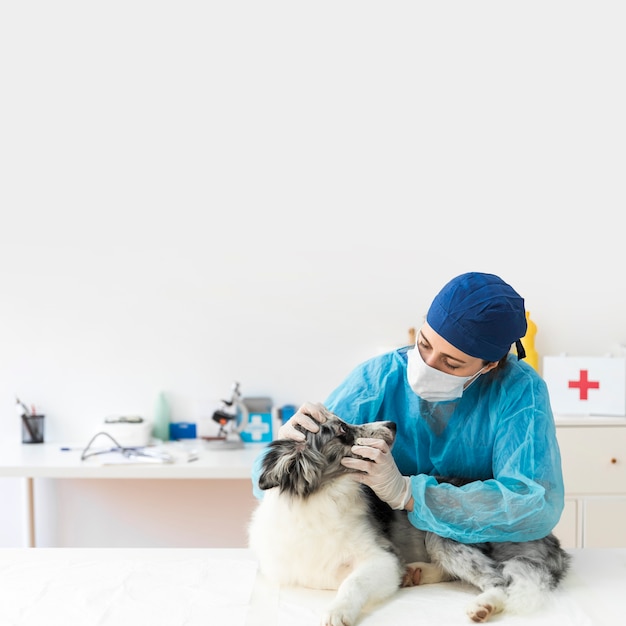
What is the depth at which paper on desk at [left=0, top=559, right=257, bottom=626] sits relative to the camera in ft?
5.16

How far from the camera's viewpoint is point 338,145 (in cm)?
376

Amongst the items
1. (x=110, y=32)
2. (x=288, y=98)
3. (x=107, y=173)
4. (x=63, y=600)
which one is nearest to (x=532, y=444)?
(x=63, y=600)

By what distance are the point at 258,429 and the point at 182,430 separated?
41 cm

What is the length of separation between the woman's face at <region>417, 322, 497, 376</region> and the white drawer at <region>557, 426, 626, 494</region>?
71.1 inches

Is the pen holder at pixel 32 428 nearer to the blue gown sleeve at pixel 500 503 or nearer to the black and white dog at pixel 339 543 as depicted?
the black and white dog at pixel 339 543

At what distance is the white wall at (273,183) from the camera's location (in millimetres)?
3703

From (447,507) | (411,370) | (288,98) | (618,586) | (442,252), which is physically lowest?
(618,586)

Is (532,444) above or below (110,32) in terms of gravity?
below

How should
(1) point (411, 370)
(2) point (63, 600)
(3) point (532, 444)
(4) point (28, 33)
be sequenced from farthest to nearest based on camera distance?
(4) point (28, 33) < (1) point (411, 370) < (3) point (532, 444) < (2) point (63, 600)

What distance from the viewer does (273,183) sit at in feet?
12.3

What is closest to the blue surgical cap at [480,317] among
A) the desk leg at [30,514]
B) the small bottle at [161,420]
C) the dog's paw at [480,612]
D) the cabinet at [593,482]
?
the dog's paw at [480,612]

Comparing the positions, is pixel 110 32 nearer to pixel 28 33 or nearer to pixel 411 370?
pixel 28 33

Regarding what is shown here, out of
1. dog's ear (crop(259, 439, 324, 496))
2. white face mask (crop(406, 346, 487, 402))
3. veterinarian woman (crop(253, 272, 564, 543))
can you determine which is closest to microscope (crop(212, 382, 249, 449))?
veterinarian woman (crop(253, 272, 564, 543))

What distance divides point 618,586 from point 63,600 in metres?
1.27
